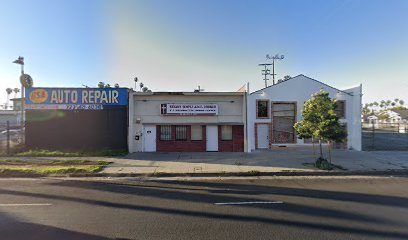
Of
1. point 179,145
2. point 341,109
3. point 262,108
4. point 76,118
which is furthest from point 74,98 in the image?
point 341,109

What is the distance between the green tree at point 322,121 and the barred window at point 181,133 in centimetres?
812

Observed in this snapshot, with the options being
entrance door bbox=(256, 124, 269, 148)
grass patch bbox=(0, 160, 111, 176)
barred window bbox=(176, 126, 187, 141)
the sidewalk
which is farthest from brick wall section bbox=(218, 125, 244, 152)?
grass patch bbox=(0, 160, 111, 176)

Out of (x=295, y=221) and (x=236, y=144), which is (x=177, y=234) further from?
(x=236, y=144)

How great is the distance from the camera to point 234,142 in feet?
55.1

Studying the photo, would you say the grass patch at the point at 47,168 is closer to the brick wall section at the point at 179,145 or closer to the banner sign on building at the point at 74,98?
the brick wall section at the point at 179,145

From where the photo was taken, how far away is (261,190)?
7.70 m

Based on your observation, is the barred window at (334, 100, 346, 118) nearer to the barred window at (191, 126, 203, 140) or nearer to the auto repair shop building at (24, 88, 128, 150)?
the barred window at (191, 126, 203, 140)

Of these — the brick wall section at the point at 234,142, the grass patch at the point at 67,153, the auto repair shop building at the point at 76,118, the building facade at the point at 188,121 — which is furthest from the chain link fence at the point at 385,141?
the auto repair shop building at the point at 76,118

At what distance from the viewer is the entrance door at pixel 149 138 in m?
16.6

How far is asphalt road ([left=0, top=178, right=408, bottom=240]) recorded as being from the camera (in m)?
4.58

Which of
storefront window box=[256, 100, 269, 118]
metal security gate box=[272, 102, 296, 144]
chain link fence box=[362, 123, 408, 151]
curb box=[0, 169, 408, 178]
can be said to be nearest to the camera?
curb box=[0, 169, 408, 178]

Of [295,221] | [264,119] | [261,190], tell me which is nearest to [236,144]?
[264,119]

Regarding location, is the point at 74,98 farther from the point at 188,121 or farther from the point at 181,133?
the point at 188,121

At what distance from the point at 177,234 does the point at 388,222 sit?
466 cm
